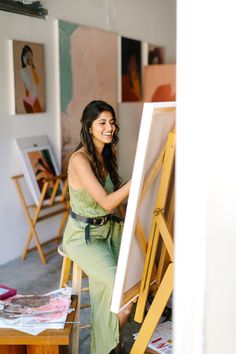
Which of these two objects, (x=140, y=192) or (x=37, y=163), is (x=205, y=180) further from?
(x=37, y=163)

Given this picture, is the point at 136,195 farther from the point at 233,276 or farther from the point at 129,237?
the point at 233,276

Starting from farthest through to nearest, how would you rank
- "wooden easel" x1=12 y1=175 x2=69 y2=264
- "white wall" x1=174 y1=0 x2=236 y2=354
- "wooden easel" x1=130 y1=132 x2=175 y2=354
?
"wooden easel" x1=12 y1=175 x2=69 y2=264, "wooden easel" x1=130 y1=132 x2=175 y2=354, "white wall" x1=174 y1=0 x2=236 y2=354

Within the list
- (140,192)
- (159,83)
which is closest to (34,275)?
(140,192)

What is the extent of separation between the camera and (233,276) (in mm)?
1262

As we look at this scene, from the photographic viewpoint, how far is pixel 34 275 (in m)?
4.10

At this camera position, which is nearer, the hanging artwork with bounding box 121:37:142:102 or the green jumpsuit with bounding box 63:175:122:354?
the green jumpsuit with bounding box 63:175:122:354

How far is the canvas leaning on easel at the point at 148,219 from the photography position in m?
1.75

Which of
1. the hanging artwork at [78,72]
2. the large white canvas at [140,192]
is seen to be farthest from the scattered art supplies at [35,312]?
the hanging artwork at [78,72]

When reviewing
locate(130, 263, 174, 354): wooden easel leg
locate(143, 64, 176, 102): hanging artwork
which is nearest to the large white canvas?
locate(130, 263, 174, 354): wooden easel leg

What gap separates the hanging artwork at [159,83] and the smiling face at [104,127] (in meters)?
3.83

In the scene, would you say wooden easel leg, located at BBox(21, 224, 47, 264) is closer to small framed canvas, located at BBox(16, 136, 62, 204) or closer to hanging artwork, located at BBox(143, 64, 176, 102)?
small framed canvas, located at BBox(16, 136, 62, 204)

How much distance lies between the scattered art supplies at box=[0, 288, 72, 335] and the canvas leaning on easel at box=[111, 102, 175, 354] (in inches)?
12.0

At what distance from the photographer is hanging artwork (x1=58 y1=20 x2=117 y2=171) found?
16.1ft

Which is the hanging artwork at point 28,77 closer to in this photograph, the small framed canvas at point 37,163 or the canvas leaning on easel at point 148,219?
the small framed canvas at point 37,163
